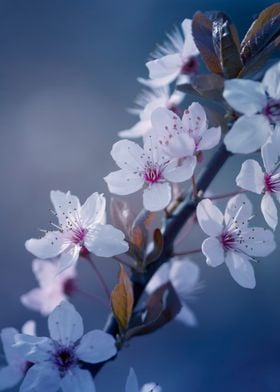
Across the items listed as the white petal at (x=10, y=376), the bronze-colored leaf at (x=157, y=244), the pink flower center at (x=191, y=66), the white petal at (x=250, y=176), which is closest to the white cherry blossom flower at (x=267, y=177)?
the white petal at (x=250, y=176)

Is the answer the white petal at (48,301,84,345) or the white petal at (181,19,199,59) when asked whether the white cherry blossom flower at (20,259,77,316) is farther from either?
the white petal at (181,19,199,59)

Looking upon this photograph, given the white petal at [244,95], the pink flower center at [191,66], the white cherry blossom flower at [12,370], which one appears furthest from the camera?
the pink flower center at [191,66]

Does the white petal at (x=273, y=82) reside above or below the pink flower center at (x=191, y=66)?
above

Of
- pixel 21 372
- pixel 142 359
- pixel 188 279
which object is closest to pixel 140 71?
pixel 142 359

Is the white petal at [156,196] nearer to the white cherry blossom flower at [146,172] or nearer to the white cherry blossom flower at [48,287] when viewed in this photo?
the white cherry blossom flower at [146,172]

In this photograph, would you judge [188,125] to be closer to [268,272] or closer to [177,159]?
[177,159]
